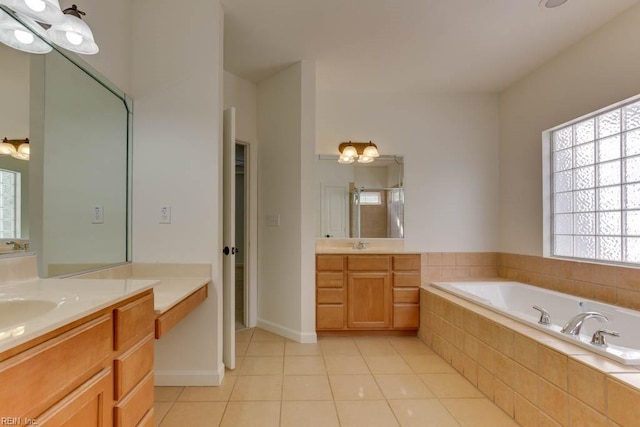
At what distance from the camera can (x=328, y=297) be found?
128 inches

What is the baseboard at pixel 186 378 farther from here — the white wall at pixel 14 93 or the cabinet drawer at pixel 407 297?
the cabinet drawer at pixel 407 297

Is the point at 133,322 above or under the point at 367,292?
above

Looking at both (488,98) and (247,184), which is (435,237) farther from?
(247,184)

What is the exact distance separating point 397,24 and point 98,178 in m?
2.34

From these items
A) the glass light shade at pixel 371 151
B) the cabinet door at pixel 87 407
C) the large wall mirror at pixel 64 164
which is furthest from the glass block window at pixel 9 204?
the glass light shade at pixel 371 151

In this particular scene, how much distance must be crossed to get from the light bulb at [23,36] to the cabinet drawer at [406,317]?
126 inches

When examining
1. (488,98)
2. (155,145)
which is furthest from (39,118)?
(488,98)

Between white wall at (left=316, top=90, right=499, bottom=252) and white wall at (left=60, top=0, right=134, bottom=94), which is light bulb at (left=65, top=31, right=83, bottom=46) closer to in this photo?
white wall at (left=60, top=0, right=134, bottom=94)

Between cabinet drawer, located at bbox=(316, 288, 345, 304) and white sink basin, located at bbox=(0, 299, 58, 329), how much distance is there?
2.39m

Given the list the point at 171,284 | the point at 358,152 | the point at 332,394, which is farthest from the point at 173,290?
the point at 358,152

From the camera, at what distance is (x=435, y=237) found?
150 inches

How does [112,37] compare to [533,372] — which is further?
[112,37]

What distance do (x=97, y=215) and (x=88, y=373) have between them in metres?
1.28

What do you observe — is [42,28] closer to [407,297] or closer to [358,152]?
[358,152]
